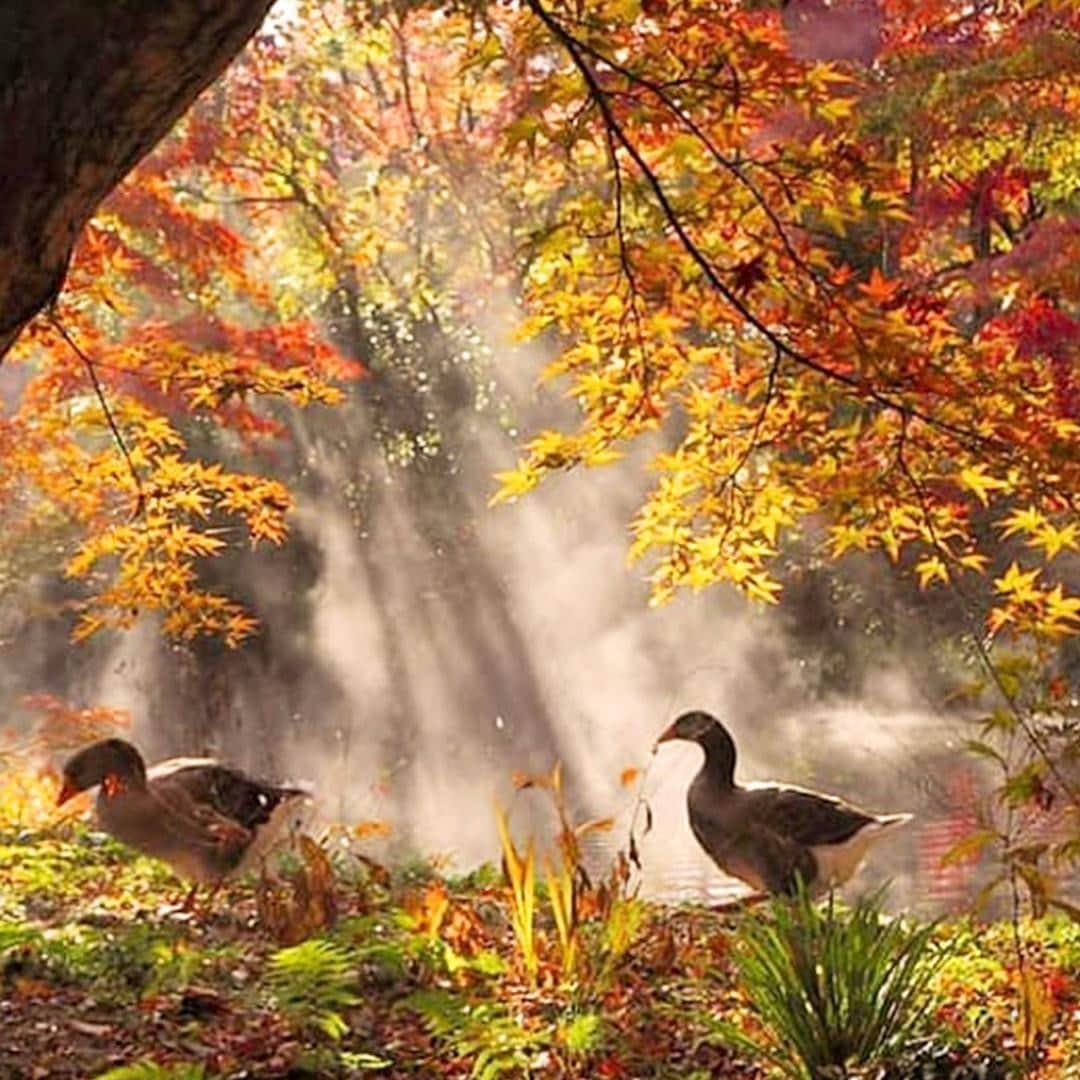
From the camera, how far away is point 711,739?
19.7ft

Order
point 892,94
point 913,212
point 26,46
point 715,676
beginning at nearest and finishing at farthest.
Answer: point 26,46 → point 892,94 → point 913,212 → point 715,676

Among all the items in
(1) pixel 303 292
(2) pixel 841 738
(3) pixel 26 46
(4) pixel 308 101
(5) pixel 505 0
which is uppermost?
(4) pixel 308 101

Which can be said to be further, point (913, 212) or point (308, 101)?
point (308, 101)

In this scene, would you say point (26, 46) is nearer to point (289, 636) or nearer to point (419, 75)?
point (289, 636)

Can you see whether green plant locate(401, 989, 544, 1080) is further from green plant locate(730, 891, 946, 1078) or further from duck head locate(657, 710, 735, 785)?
duck head locate(657, 710, 735, 785)

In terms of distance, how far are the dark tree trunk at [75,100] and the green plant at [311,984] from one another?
234cm

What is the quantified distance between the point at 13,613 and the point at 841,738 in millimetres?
8529

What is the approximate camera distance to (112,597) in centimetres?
600

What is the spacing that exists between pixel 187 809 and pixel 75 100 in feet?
13.8

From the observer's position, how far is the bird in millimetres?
5598

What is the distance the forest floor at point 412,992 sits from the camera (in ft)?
12.6

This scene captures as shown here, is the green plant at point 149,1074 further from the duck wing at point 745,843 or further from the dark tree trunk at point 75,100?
the duck wing at point 745,843

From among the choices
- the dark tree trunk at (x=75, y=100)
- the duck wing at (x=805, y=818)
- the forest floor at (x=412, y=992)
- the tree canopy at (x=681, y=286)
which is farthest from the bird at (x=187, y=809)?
the dark tree trunk at (x=75, y=100)

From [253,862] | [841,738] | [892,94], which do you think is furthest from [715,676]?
[253,862]
